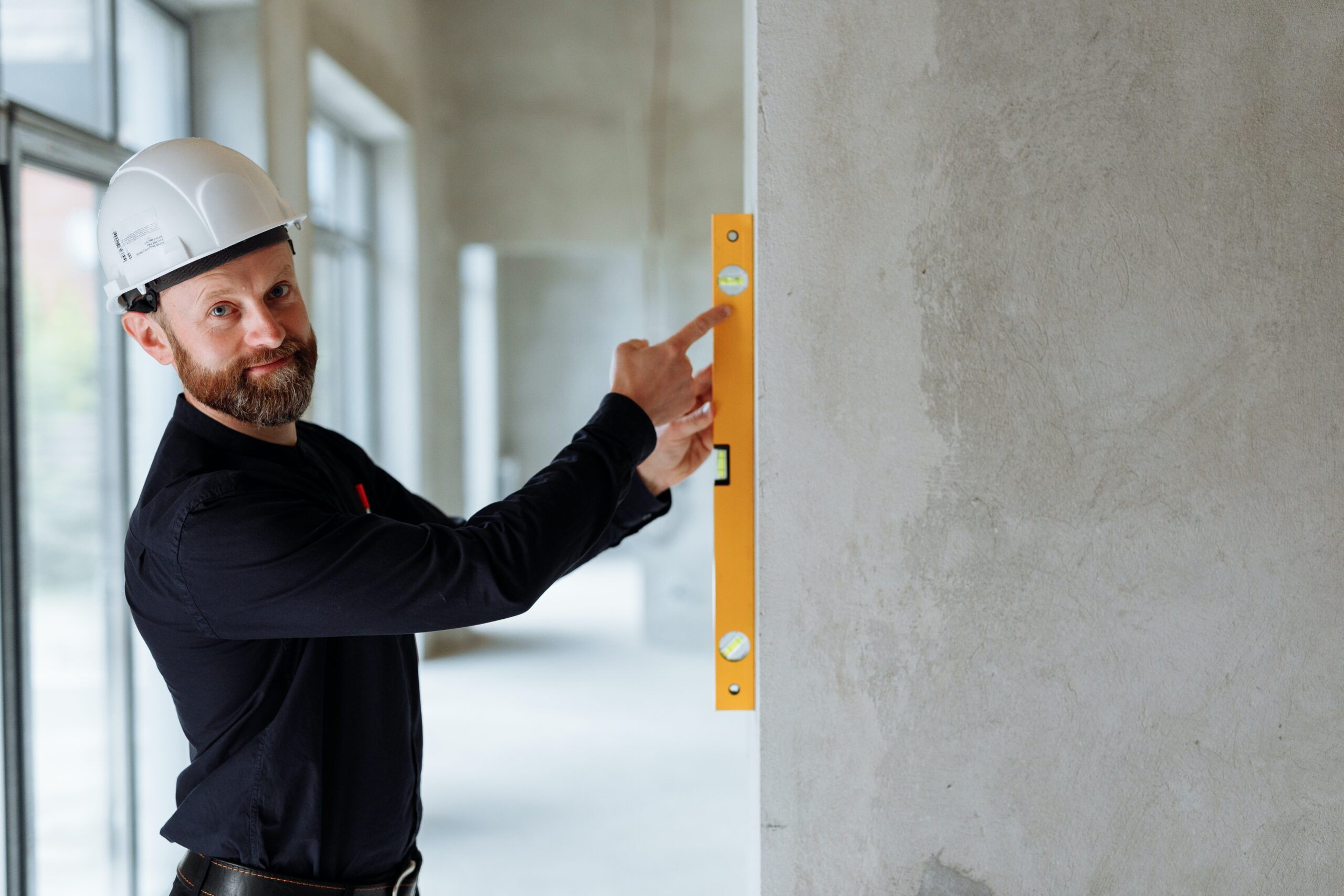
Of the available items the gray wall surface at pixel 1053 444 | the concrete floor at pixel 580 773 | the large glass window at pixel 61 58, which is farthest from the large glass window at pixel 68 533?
the gray wall surface at pixel 1053 444

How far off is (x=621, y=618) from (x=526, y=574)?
599 centimetres

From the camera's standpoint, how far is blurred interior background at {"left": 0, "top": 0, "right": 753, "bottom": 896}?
2.58 m

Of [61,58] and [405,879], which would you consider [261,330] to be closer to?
[405,879]

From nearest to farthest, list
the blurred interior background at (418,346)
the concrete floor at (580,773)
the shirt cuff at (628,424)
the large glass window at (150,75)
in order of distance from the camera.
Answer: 1. the shirt cuff at (628,424)
2. the blurred interior background at (418,346)
3. the large glass window at (150,75)
4. the concrete floor at (580,773)

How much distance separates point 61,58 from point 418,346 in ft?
10.2

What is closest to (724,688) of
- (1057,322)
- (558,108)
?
(1057,322)

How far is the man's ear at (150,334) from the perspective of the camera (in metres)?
1.24

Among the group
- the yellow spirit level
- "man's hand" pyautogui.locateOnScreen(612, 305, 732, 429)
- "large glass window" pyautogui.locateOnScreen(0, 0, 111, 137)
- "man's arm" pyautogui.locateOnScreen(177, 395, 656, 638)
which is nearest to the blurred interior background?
"large glass window" pyautogui.locateOnScreen(0, 0, 111, 137)

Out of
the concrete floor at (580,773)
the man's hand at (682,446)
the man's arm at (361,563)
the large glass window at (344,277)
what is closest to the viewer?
the man's arm at (361,563)

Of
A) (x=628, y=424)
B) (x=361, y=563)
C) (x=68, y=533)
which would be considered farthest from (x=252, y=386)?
(x=68, y=533)

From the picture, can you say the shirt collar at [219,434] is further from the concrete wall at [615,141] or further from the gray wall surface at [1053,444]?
the concrete wall at [615,141]

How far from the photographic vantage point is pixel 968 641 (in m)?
1.12

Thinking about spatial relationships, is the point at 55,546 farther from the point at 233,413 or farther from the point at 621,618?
the point at 621,618

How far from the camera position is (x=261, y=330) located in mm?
1200
